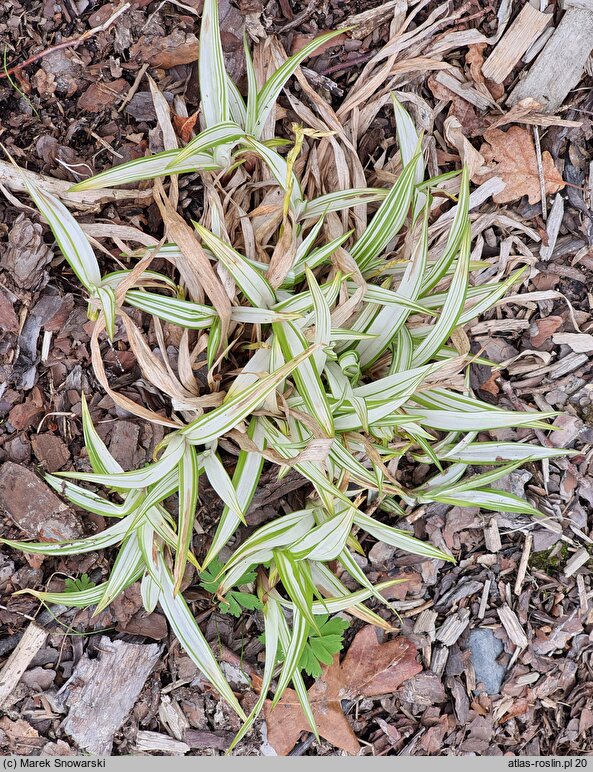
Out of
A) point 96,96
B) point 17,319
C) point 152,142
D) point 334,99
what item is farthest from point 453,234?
point 17,319

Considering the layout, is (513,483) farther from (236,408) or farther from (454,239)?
(236,408)

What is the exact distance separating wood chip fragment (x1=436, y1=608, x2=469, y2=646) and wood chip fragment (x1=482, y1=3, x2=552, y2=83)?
1.44 metres

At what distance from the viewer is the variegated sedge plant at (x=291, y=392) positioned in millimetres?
1231

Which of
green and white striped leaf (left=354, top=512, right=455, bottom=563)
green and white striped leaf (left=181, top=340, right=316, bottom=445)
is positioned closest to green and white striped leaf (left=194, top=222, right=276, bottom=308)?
green and white striped leaf (left=181, top=340, right=316, bottom=445)

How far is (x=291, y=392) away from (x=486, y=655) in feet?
3.12

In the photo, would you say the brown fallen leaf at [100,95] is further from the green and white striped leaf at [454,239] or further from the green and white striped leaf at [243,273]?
the green and white striped leaf at [454,239]

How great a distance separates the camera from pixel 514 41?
1.58 meters

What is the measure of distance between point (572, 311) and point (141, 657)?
57.9 inches

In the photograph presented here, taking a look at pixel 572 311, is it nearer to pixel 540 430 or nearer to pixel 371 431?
pixel 540 430

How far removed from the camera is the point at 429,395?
1.45m

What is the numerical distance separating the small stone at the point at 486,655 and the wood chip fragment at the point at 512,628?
4cm

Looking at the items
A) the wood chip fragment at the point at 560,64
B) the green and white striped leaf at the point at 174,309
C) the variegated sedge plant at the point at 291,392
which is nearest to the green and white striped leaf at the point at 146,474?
the variegated sedge plant at the point at 291,392

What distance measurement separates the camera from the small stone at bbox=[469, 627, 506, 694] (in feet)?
5.46

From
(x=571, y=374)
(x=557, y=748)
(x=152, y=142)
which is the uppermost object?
(x=152, y=142)
